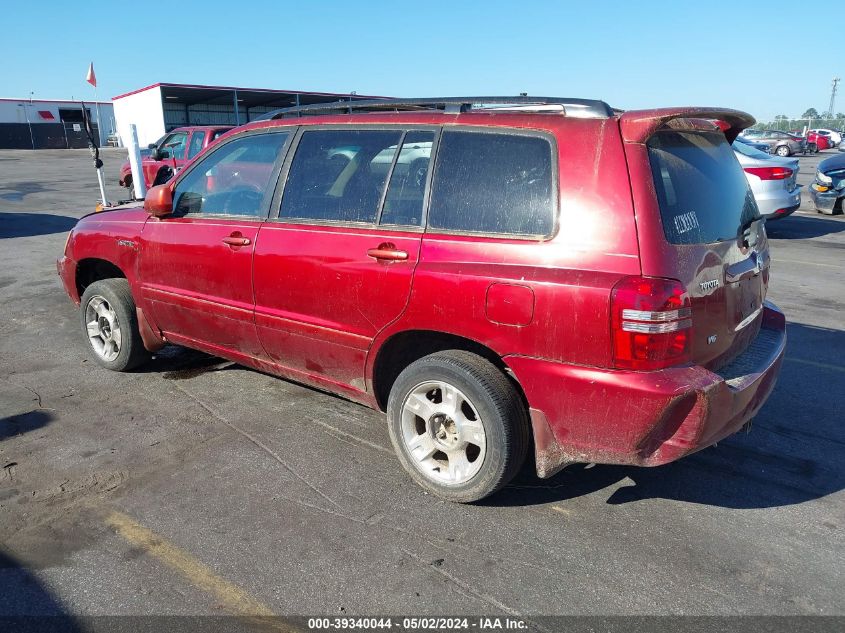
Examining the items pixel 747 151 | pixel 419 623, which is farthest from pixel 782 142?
pixel 419 623

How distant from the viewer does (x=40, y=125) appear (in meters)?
50.1

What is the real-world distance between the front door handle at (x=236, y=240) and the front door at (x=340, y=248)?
0.12 meters

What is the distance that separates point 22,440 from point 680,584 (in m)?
3.70

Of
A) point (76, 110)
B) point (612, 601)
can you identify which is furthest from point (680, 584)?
point (76, 110)

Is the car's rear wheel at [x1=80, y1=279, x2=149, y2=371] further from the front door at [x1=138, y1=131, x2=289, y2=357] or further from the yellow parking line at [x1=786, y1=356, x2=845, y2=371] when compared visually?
the yellow parking line at [x1=786, y1=356, x2=845, y2=371]

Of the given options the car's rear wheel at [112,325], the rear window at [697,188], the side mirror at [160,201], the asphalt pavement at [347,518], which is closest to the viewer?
the asphalt pavement at [347,518]

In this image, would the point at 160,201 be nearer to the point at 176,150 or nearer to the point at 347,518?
the point at 347,518

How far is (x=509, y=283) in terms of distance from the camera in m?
2.92

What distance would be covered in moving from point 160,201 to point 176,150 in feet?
38.6

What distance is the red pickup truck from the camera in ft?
46.3

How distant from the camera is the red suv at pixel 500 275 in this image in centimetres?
276

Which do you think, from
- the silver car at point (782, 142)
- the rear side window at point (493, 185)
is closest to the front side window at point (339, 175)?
the rear side window at point (493, 185)

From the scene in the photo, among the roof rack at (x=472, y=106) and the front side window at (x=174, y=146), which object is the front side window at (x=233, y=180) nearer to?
the roof rack at (x=472, y=106)

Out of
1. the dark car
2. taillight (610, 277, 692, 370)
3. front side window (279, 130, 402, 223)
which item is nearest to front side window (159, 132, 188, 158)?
front side window (279, 130, 402, 223)
